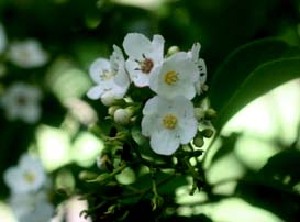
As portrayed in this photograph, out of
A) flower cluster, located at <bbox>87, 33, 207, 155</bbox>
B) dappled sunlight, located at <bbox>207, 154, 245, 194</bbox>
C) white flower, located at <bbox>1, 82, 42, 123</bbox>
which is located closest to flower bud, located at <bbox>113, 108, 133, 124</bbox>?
flower cluster, located at <bbox>87, 33, 207, 155</bbox>

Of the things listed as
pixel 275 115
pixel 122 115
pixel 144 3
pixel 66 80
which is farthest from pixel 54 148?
pixel 122 115

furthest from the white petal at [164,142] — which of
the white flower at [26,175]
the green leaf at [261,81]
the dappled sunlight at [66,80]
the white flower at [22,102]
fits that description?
the white flower at [22,102]

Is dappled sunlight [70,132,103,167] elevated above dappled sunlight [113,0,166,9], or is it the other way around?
dappled sunlight [113,0,166,9]

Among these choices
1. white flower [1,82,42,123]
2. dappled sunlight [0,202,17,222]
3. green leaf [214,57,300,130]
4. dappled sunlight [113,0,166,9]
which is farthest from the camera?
white flower [1,82,42,123]

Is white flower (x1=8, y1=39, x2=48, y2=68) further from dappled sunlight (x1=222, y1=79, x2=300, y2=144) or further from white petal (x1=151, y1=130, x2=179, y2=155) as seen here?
white petal (x1=151, y1=130, x2=179, y2=155)

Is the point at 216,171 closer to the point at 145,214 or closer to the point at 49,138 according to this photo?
the point at 145,214

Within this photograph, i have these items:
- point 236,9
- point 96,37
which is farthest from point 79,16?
point 236,9

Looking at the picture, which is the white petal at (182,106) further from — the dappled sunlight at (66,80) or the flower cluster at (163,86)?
the dappled sunlight at (66,80)
